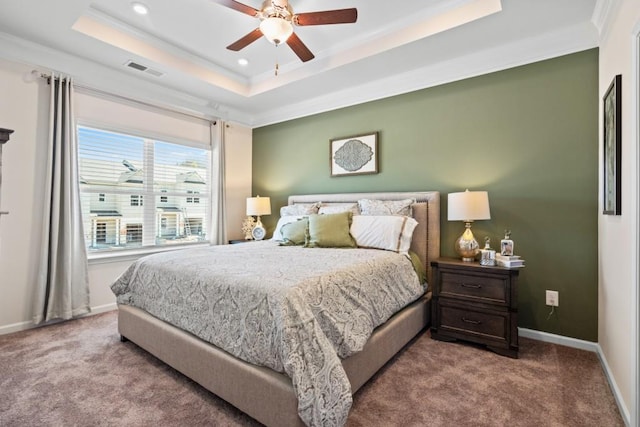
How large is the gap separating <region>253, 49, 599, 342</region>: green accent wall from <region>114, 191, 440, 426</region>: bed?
52 centimetres

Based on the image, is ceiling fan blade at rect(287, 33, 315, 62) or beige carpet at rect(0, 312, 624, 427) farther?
ceiling fan blade at rect(287, 33, 315, 62)

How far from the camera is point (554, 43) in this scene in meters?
2.62

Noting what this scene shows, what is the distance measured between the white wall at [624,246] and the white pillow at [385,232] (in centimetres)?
140

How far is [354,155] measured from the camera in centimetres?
387

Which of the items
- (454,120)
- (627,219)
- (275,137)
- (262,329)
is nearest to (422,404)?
(262,329)

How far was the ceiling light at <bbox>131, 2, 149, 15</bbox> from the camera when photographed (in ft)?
8.47

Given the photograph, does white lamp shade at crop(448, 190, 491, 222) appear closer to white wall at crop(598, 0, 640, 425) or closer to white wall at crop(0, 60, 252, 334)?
white wall at crop(598, 0, 640, 425)

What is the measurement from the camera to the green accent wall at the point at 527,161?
2.52 metres

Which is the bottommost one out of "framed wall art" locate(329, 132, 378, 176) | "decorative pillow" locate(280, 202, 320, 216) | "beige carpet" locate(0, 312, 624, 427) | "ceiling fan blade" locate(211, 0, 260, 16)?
"beige carpet" locate(0, 312, 624, 427)

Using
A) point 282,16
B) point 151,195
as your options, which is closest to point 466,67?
point 282,16

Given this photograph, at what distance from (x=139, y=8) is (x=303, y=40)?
1.47m

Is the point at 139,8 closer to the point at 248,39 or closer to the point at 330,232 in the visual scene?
the point at 248,39

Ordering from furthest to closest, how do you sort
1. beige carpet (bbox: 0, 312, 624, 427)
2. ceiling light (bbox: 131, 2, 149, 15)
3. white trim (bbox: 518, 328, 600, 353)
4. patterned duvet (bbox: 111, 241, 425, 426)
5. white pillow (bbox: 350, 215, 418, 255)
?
white pillow (bbox: 350, 215, 418, 255)
ceiling light (bbox: 131, 2, 149, 15)
white trim (bbox: 518, 328, 600, 353)
beige carpet (bbox: 0, 312, 624, 427)
patterned duvet (bbox: 111, 241, 425, 426)

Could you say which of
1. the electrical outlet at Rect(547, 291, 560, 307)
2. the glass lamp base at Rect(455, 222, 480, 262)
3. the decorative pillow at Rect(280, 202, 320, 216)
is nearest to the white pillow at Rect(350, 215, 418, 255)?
the glass lamp base at Rect(455, 222, 480, 262)
